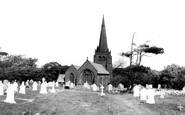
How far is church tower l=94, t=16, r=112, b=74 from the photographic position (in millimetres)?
54125

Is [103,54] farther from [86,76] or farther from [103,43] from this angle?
[86,76]

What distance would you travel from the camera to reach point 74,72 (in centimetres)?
4994

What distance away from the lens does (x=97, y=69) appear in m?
48.1

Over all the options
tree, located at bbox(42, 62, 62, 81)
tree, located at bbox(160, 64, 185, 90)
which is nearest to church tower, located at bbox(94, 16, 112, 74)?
tree, located at bbox(160, 64, 185, 90)

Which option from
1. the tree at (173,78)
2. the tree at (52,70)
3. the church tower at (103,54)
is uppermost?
the church tower at (103,54)

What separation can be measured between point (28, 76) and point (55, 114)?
142 ft

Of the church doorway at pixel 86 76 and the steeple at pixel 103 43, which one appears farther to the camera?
the steeple at pixel 103 43

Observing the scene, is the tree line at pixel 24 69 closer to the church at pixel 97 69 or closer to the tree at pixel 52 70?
the tree at pixel 52 70

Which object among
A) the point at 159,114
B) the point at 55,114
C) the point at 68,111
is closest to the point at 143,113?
the point at 159,114

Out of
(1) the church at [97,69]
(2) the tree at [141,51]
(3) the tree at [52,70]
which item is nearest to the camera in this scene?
(2) the tree at [141,51]

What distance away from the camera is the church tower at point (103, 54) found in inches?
2131

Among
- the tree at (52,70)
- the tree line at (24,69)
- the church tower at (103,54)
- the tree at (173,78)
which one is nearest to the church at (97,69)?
the church tower at (103,54)

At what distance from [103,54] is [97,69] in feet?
23.9

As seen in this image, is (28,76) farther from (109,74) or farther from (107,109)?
(107,109)
